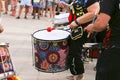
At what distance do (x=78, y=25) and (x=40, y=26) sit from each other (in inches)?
232

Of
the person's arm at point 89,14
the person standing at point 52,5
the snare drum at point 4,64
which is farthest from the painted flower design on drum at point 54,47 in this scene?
the person standing at point 52,5

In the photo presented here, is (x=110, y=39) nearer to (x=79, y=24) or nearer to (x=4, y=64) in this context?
(x=4, y=64)

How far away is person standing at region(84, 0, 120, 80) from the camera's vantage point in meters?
3.05

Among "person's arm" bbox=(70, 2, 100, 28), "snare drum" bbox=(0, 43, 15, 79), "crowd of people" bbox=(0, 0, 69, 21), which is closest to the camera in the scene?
"snare drum" bbox=(0, 43, 15, 79)

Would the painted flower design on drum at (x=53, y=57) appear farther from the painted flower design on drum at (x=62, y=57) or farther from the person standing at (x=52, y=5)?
the person standing at (x=52, y=5)

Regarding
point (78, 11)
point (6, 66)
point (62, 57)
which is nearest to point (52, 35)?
point (62, 57)

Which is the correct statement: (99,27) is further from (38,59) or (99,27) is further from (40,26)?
(40,26)

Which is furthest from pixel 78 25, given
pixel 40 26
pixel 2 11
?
pixel 2 11

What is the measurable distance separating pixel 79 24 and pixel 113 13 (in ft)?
4.73

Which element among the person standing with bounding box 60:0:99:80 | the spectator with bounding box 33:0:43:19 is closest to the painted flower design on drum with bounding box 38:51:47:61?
the person standing with bounding box 60:0:99:80

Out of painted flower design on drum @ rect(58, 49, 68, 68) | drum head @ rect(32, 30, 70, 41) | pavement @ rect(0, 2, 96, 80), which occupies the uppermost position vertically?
drum head @ rect(32, 30, 70, 41)

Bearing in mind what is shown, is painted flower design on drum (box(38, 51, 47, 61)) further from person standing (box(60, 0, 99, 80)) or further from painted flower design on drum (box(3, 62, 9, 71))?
painted flower design on drum (box(3, 62, 9, 71))

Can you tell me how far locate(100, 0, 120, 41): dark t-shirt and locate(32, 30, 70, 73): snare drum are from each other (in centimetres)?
136

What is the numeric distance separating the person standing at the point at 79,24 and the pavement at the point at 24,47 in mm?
710
